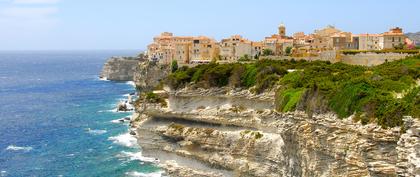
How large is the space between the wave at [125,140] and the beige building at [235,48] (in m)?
25.2

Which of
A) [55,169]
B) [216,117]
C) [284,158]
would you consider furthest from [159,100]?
[284,158]

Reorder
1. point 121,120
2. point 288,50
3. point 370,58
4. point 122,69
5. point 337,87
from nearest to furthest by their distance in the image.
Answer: point 337,87 → point 370,58 → point 121,120 → point 288,50 → point 122,69

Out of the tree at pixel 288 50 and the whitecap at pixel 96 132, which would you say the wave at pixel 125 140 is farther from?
the tree at pixel 288 50

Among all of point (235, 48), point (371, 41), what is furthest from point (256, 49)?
point (371, 41)

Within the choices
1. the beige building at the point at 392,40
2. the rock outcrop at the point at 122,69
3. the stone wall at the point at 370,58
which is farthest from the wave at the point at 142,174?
the rock outcrop at the point at 122,69

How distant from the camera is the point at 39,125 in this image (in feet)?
221

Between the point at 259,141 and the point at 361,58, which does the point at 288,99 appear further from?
the point at 361,58

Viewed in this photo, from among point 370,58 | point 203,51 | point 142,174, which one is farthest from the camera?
point 203,51

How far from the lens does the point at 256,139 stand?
4094cm

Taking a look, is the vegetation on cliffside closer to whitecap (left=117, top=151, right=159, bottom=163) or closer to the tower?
whitecap (left=117, top=151, right=159, bottom=163)

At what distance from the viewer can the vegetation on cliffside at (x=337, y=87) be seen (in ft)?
77.6

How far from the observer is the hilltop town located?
63656 mm

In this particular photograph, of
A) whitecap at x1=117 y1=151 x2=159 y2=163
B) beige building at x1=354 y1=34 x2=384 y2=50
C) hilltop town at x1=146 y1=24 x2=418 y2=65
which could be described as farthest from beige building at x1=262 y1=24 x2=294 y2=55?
whitecap at x1=117 y1=151 x2=159 y2=163

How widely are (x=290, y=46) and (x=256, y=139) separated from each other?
135ft
